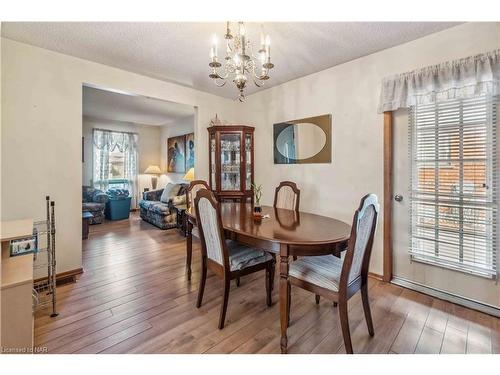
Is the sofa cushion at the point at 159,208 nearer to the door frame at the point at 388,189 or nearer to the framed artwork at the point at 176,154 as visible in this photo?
the framed artwork at the point at 176,154

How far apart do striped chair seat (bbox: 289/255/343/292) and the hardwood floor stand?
1.46ft

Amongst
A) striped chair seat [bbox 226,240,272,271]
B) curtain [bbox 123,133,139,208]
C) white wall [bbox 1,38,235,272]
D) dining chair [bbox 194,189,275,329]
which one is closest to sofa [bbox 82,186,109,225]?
curtain [bbox 123,133,139,208]

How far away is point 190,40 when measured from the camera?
2258 mm

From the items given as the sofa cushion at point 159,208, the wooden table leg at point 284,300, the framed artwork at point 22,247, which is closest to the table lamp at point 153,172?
the sofa cushion at point 159,208

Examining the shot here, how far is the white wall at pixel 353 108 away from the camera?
2.11 meters

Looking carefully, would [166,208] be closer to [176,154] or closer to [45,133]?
[176,154]

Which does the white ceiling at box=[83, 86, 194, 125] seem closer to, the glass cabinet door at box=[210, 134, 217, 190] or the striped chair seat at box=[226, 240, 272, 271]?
the glass cabinet door at box=[210, 134, 217, 190]

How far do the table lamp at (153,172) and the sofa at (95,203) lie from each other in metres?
1.43

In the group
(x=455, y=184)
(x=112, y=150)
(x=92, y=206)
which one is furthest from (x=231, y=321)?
(x=112, y=150)

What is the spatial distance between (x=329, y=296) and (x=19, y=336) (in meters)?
1.88

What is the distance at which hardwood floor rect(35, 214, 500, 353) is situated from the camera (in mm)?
1577
